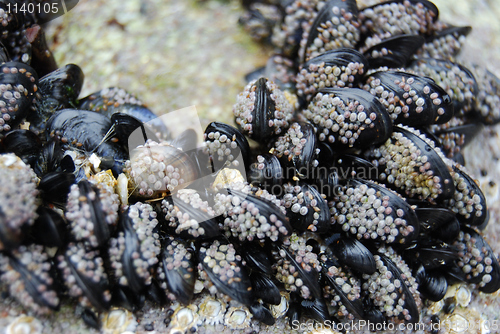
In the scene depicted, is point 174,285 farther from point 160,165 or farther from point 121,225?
point 160,165

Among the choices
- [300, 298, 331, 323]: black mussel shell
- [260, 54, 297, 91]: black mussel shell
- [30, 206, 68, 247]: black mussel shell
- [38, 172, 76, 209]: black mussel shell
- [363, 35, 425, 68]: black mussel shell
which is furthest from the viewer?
[260, 54, 297, 91]: black mussel shell

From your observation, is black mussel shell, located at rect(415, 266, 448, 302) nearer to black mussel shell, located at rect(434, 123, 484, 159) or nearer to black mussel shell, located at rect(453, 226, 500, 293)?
black mussel shell, located at rect(453, 226, 500, 293)

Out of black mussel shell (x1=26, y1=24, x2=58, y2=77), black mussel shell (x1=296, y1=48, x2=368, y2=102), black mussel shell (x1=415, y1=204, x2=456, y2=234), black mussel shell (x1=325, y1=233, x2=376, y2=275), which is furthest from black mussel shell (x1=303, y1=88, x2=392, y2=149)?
black mussel shell (x1=26, y1=24, x2=58, y2=77)

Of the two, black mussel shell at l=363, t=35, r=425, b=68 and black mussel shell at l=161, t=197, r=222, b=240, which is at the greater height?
black mussel shell at l=363, t=35, r=425, b=68

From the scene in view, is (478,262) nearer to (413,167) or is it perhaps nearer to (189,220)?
(413,167)

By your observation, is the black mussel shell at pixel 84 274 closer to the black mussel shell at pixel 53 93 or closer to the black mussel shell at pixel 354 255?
the black mussel shell at pixel 53 93

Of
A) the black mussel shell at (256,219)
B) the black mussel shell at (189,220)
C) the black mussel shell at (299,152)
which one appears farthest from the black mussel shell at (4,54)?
the black mussel shell at (299,152)
